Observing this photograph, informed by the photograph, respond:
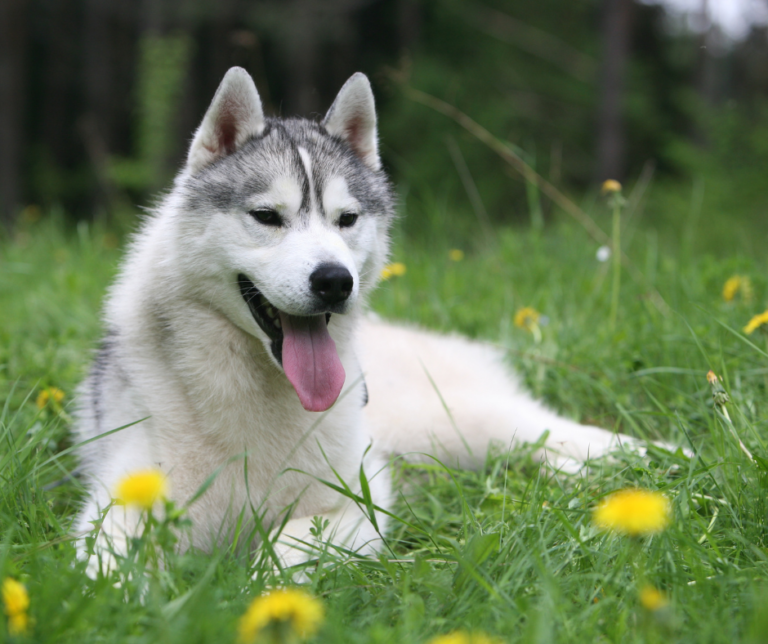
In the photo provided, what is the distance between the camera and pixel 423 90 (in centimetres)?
1248

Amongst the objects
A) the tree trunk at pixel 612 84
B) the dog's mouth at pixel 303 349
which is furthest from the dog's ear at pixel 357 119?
the tree trunk at pixel 612 84

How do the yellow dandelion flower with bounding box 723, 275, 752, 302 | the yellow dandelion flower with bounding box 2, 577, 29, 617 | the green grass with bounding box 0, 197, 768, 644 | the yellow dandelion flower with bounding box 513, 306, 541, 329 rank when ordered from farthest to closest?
the yellow dandelion flower with bounding box 513, 306, 541, 329 → the yellow dandelion flower with bounding box 723, 275, 752, 302 → the green grass with bounding box 0, 197, 768, 644 → the yellow dandelion flower with bounding box 2, 577, 29, 617

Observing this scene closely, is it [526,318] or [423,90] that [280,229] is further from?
[423,90]

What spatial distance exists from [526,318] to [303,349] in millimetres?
1924

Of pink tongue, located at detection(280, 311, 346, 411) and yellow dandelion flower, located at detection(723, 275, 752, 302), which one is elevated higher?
pink tongue, located at detection(280, 311, 346, 411)

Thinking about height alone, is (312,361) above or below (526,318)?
above

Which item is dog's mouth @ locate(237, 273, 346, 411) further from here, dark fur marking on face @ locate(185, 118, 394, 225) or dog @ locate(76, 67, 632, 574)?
dark fur marking on face @ locate(185, 118, 394, 225)

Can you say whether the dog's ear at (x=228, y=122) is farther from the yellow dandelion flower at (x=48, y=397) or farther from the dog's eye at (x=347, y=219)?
the yellow dandelion flower at (x=48, y=397)

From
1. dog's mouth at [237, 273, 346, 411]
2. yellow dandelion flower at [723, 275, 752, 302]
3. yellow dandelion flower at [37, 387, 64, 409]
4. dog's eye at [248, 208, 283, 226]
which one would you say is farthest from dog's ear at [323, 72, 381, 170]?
yellow dandelion flower at [723, 275, 752, 302]

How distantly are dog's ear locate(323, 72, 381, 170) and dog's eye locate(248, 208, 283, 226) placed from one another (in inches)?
22.2

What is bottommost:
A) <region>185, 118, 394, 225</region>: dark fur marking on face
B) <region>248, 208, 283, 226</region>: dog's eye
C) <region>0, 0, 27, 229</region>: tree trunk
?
<region>0, 0, 27, 229</region>: tree trunk

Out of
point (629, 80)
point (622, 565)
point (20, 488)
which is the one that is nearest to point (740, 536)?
point (622, 565)

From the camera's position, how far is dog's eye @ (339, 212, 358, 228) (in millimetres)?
2350

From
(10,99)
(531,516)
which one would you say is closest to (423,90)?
(10,99)
